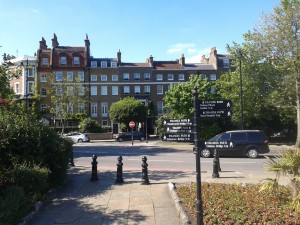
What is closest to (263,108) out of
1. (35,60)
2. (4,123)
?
(4,123)

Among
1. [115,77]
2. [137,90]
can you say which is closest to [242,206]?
[137,90]

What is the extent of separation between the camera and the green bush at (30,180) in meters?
8.65

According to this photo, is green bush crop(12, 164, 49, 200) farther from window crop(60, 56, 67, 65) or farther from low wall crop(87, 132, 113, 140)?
window crop(60, 56, 67, 65)

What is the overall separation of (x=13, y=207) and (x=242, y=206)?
4.71 metres

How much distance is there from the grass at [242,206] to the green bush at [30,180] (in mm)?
3579

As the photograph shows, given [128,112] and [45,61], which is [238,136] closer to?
[128,112]

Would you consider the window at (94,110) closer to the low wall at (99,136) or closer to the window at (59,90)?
the window at (59,90)

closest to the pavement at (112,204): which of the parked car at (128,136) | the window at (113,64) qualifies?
the parked car at (128,136)

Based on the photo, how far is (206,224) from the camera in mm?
6586

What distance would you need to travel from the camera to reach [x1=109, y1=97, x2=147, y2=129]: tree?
54.7m

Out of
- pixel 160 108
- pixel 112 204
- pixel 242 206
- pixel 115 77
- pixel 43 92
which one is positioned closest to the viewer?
pixel 242 206

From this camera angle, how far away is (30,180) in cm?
870

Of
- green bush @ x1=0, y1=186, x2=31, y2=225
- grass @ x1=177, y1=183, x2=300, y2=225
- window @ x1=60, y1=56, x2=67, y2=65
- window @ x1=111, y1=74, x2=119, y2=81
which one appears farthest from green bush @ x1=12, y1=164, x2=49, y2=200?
window @ x1=60, y1=56, x2=67, y2=65

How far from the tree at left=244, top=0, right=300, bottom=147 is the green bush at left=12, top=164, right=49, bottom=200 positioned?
2344cm
